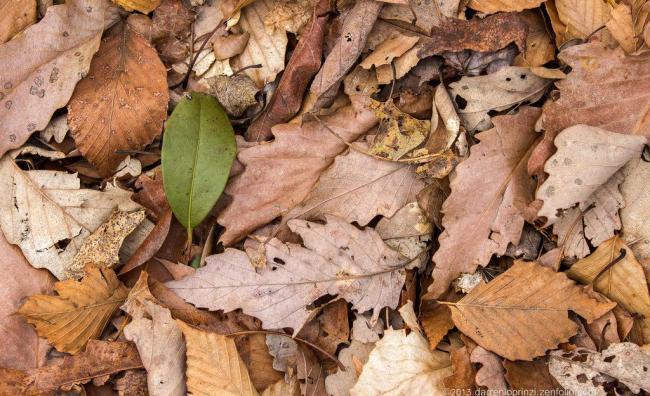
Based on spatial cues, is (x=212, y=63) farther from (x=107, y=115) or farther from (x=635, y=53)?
(x=635, y=53)

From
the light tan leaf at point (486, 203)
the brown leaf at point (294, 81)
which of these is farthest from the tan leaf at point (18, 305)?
the light tan leaf at point (486, 203)

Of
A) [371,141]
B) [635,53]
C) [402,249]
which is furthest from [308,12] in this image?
[635,53]

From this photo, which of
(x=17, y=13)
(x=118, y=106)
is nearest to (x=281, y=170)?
(x=118, y=106)

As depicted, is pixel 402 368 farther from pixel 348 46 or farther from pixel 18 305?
pixel 18 305

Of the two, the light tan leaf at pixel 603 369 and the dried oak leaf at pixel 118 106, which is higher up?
the dried oak leaf at pixel 118 106

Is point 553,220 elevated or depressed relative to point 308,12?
depressed

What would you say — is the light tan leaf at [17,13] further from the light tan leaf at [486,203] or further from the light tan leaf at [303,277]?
the light tan leaf at [486,203]
